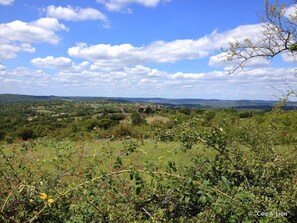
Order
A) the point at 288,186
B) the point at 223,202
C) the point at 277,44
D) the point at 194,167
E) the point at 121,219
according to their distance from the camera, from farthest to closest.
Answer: the point at 277,44
the point at 194,167
the point at 288,186
the point at 121,219
the point at 223,202

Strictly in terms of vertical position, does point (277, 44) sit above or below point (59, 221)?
above

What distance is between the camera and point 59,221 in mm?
3105

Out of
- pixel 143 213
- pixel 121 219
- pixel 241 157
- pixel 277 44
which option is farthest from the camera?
pixel 277 44

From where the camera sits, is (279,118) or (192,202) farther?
(279,118)

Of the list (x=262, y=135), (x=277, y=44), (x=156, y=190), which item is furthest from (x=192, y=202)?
(x=277, y=44)

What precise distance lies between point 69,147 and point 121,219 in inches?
167

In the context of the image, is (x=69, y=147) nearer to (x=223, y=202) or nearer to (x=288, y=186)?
(x=288, y=186)

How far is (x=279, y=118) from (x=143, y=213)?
4021mm

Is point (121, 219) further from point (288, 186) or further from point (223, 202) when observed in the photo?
point (288, 186)

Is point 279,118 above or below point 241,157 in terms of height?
above

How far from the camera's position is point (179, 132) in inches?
213

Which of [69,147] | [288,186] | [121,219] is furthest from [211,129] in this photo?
[69,147]

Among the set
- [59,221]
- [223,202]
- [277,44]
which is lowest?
[59,221]

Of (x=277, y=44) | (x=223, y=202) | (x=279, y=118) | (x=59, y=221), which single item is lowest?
(x=59, y=221)
